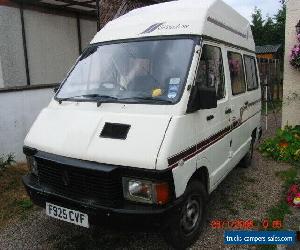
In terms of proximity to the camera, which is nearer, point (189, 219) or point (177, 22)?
point (189, 219)

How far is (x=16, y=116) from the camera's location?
271 inches

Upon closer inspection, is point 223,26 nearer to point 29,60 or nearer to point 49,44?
point 29,60

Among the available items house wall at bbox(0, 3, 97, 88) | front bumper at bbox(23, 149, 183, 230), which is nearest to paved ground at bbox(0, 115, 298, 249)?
front bumper at bbox(23, 149, 183, 230)

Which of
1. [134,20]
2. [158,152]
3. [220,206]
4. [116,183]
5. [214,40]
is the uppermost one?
[134,20]

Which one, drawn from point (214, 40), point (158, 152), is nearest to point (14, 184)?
point (158, 152)

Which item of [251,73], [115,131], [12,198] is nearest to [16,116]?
[12,198]

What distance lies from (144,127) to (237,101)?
2357mm

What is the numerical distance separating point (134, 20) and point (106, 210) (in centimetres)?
263

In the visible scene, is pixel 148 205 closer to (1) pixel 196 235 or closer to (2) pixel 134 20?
(1) pixel 196 235

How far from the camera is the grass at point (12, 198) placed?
493 centimetres

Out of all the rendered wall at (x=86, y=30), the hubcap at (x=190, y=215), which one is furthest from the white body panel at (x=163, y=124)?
the rendered wall at (x=86, y=30)

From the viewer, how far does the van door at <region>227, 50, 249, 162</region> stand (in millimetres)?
5125

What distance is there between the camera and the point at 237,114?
5328 mm

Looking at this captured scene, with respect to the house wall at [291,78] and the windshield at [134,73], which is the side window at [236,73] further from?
the house wall at [291,78]
